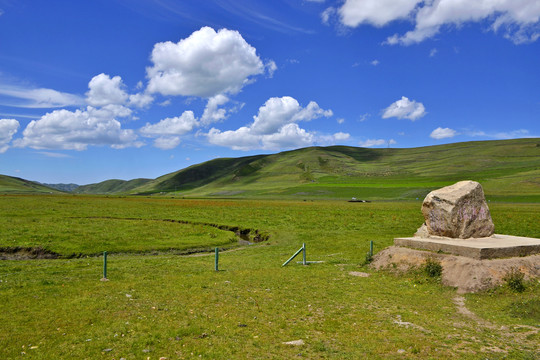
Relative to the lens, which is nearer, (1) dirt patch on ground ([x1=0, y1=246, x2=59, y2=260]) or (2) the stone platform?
(2) the stone platform

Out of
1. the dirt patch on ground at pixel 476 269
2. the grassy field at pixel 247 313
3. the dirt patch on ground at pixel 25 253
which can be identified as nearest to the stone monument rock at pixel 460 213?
the dirt patch on ground at pixel 476 269

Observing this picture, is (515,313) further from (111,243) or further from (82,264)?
(111,243)

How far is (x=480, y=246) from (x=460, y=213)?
3.47 m

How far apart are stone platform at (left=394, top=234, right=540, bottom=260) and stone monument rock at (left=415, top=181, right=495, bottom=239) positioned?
53cm

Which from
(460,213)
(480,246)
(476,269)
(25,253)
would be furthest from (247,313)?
(25,253)

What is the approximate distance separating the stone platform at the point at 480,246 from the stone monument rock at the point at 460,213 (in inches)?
21.0

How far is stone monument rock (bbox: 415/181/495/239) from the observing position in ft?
76.2

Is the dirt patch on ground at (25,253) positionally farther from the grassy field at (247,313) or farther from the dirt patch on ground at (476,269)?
the dirt patch on ground at (476,269)

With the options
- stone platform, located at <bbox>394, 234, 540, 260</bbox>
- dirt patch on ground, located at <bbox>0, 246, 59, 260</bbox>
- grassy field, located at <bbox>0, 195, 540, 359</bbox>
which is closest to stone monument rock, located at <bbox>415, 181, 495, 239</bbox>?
stone platform, located at <bbox>394, 234, 540, 260</bbox>

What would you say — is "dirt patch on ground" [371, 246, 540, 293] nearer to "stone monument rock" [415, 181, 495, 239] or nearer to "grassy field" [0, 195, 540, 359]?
"grassy field" [0, 195, 540, 359]

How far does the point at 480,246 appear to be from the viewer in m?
20.2

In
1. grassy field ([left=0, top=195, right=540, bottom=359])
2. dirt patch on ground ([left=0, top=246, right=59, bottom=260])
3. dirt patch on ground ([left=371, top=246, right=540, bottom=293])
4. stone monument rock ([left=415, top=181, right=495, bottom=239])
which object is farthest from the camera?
dirt patch on ground ([left=0, top=246, right=59, bottom=260])

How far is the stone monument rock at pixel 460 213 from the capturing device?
76.2ft

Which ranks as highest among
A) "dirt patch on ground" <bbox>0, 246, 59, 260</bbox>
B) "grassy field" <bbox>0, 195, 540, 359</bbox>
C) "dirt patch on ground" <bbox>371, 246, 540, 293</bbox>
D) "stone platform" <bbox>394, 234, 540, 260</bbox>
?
"stone platform" <bbox>394, 234, 540, 260</bbox>
